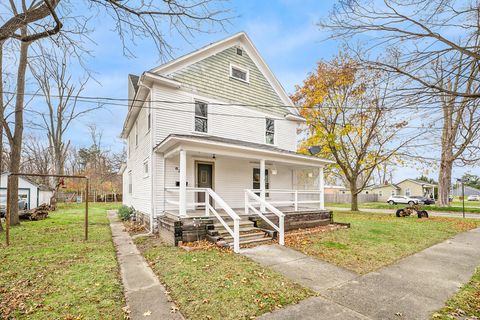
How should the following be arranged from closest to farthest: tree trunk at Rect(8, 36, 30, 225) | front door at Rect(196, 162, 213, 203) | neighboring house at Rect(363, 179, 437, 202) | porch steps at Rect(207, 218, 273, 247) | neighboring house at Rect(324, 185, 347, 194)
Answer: porch steps at Rect(207, 218, 273, 247) → front door at Rect(196, 162, 213, 203) → tree trunk at Rect(8, 36, 30, 225) → neighboring house at Rect(363, 179, 437, 202) → neighboring house at Rect(324, 185, 347, 194)

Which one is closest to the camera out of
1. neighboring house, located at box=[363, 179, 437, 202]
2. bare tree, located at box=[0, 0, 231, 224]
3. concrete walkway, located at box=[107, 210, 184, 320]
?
concrete walkway, located at box=[107, 210, 184, 320]

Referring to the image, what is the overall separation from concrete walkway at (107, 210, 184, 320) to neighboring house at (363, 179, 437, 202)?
1898 inches

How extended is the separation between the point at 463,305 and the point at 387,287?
1.10 m

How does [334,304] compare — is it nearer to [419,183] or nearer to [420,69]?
[420,69]

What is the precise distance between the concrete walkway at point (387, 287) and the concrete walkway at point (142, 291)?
1.58 metres

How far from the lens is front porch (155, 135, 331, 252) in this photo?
827 cm

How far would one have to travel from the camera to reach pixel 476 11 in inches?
135

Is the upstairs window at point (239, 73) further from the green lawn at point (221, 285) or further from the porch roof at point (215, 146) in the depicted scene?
the green lawn at point (221, 285)

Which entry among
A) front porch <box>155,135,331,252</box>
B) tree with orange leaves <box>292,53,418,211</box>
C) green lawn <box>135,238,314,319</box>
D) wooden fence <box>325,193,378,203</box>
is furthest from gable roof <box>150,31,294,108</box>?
wooden fence <box>325,193,378,203</box>

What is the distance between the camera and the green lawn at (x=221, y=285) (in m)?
3.85

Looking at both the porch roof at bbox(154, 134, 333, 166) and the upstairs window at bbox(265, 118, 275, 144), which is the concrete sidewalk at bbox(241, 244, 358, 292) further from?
the upstairs window at bbox(265, 118, 275, 144)

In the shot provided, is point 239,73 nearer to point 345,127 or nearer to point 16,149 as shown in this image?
point 345,127

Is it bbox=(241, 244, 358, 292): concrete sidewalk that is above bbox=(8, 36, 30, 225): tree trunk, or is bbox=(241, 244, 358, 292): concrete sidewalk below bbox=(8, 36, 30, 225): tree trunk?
below

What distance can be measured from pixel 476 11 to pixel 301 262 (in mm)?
5639
